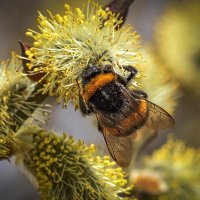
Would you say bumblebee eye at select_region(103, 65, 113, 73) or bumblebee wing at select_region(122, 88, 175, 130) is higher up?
bumblebee eye at select_region(103, 65, 113, 73)

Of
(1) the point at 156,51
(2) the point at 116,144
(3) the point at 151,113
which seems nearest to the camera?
(2) the point at 116,144

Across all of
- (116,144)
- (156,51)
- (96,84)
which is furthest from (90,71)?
(156,51)

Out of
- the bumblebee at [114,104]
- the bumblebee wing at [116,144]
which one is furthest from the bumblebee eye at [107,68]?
the bumblebee wing at [116,144]

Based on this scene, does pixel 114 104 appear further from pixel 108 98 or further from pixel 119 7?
pixel 119 7

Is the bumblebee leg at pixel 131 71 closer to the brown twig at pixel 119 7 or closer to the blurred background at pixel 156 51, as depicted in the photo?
the brown twig at pixel 119 7

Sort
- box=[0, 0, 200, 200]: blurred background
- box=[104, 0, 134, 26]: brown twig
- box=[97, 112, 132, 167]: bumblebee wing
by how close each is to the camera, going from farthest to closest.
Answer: box=[0, 0, 200, 200]: blurred background, box=[104, 0, 134, 26]: brown twig, box=[97, 112, 132, 167]: bumblebee wing

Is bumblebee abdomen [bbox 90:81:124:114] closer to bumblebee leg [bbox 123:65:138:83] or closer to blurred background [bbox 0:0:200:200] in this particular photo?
bumblebee leg [bbox 123:65:138:83]

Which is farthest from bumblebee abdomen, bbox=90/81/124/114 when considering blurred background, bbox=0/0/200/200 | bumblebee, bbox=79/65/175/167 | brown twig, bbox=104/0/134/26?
blurred background, bbox=0/0/200/200
